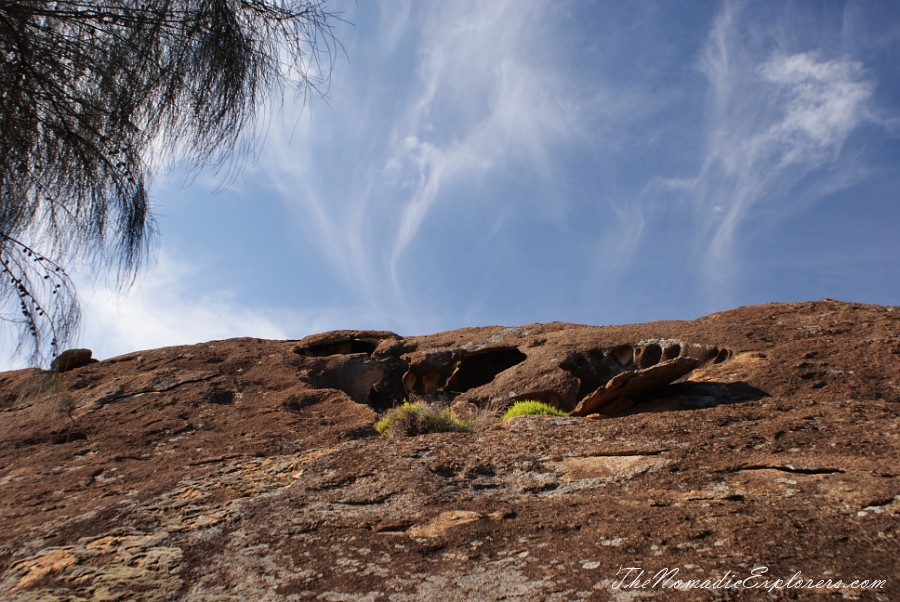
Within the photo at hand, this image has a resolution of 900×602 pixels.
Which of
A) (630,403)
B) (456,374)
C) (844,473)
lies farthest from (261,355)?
(844,473)

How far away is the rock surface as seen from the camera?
4.63 metres

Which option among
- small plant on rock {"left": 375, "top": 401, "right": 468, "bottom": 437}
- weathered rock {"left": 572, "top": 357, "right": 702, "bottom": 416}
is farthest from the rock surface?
small plant on rock {"left": 375, "top": 401, "right": 468, "bottom": 437}

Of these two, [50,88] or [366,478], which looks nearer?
[50,88]

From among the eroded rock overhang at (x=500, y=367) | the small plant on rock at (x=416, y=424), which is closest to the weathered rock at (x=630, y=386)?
the eroded rock overhang at (x=500, y=367)

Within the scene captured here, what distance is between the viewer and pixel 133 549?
5.50m

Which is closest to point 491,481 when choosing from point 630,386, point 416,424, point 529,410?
point 416,424

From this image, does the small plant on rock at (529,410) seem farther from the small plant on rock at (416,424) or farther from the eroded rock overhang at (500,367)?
the small plant on rock at (416,424)

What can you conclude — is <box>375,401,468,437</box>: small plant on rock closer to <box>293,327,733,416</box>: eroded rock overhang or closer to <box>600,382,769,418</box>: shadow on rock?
Result: <box>293,327,733,416</box>: eroded rock overhang

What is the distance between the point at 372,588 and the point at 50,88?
3.35 meters

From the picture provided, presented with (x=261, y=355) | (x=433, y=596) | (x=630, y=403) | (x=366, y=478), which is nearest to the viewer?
(x=433, y=596)

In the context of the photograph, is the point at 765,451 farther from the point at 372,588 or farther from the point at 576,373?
the point at 576,373

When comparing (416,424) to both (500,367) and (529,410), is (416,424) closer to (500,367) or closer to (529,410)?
(529,410)

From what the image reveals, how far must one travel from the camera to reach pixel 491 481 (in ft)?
21.0

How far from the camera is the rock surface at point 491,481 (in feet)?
15.2
